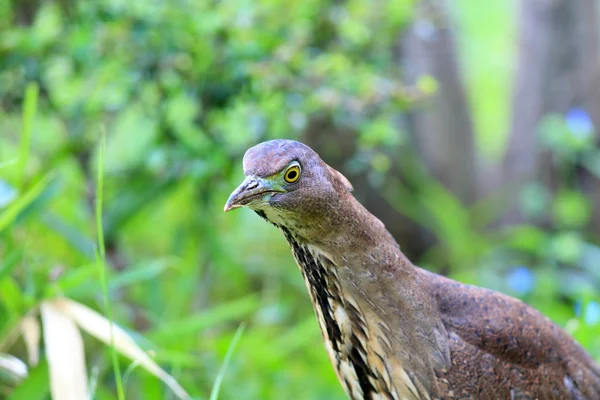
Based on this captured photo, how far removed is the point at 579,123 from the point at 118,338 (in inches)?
131

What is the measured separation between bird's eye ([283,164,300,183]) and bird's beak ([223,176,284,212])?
4 cm

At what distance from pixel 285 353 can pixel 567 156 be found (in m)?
2.49

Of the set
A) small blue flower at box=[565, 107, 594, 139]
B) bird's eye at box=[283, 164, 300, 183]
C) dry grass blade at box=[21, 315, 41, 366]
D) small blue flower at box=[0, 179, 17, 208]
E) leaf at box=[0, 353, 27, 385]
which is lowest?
leaf at box=[0, 353, 27, 385]

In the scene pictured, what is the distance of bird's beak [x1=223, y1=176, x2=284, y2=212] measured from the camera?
6.08 ft

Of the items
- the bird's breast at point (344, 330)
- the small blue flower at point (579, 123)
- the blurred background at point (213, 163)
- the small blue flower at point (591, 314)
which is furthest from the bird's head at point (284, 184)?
the small blue flower at point (579, 123)

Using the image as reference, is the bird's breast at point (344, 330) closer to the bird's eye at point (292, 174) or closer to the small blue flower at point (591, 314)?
Answer: the bird's eye at point (292, 174)

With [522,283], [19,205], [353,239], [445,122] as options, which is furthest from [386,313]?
[445,122]

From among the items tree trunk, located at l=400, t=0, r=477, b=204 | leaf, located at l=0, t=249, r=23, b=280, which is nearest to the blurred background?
leaf, located at l=0, t=249, r=23, b=280

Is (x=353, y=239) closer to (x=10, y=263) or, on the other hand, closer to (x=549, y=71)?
(x=10, y=263)

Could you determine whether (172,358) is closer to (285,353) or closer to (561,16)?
(285,353)

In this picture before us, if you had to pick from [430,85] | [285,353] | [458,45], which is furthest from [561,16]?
[285,353]

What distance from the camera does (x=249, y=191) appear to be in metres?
1.87

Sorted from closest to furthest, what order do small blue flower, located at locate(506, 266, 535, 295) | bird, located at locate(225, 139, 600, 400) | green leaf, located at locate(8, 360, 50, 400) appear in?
bird, located at locate(225, 139, 600, 400) < green leaf, located at locate(8, 360, 50, 400) < small blue flower, located at locate(506, 266, 535, 295)

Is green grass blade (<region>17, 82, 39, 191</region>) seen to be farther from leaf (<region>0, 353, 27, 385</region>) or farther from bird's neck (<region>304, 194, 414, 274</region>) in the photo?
bird's neck (<region>304, 194, 414, 274</region>)
